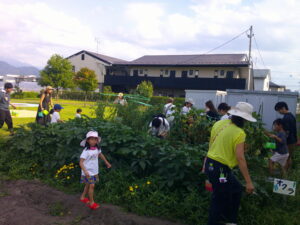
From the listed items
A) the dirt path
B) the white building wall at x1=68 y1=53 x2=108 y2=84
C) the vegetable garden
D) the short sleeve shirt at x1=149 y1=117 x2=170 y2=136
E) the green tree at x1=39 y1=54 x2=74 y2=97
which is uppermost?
the white building wall at x1=68 y1=53 x2=108 y2=84

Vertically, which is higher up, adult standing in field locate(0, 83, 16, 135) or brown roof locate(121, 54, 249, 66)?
brown roof locate(121, 54, 249, 66)

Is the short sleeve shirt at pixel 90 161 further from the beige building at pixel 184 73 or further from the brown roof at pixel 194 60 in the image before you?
the brown roof at pixel 194 60

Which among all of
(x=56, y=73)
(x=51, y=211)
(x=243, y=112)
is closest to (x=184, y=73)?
(x=56, y=73)

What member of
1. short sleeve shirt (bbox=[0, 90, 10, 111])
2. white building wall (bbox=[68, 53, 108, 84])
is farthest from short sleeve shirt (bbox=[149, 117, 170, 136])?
white building wall (bbox=[68, 53, 108, 84])

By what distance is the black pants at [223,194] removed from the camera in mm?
3059

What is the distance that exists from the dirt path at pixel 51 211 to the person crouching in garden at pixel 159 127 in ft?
7.79

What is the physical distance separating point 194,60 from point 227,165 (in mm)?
31765

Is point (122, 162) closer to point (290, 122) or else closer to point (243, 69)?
point (290, 122)

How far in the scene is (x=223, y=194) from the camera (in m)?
3.09

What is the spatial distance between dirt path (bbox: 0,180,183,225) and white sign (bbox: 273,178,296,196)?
5.26 feet

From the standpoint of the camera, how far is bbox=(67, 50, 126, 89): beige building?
40375 mm

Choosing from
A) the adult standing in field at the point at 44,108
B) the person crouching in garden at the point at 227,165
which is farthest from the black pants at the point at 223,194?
the adult standing in field at the point at 44,108

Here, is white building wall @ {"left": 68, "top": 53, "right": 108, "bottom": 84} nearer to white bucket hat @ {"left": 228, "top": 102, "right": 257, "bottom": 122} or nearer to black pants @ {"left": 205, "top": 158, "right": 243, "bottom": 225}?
white bucket hat @ {"left": 228, "top": 102, "right": 257, "bottom": 122}

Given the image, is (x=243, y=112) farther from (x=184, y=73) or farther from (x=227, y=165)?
(x=184, y=73)
